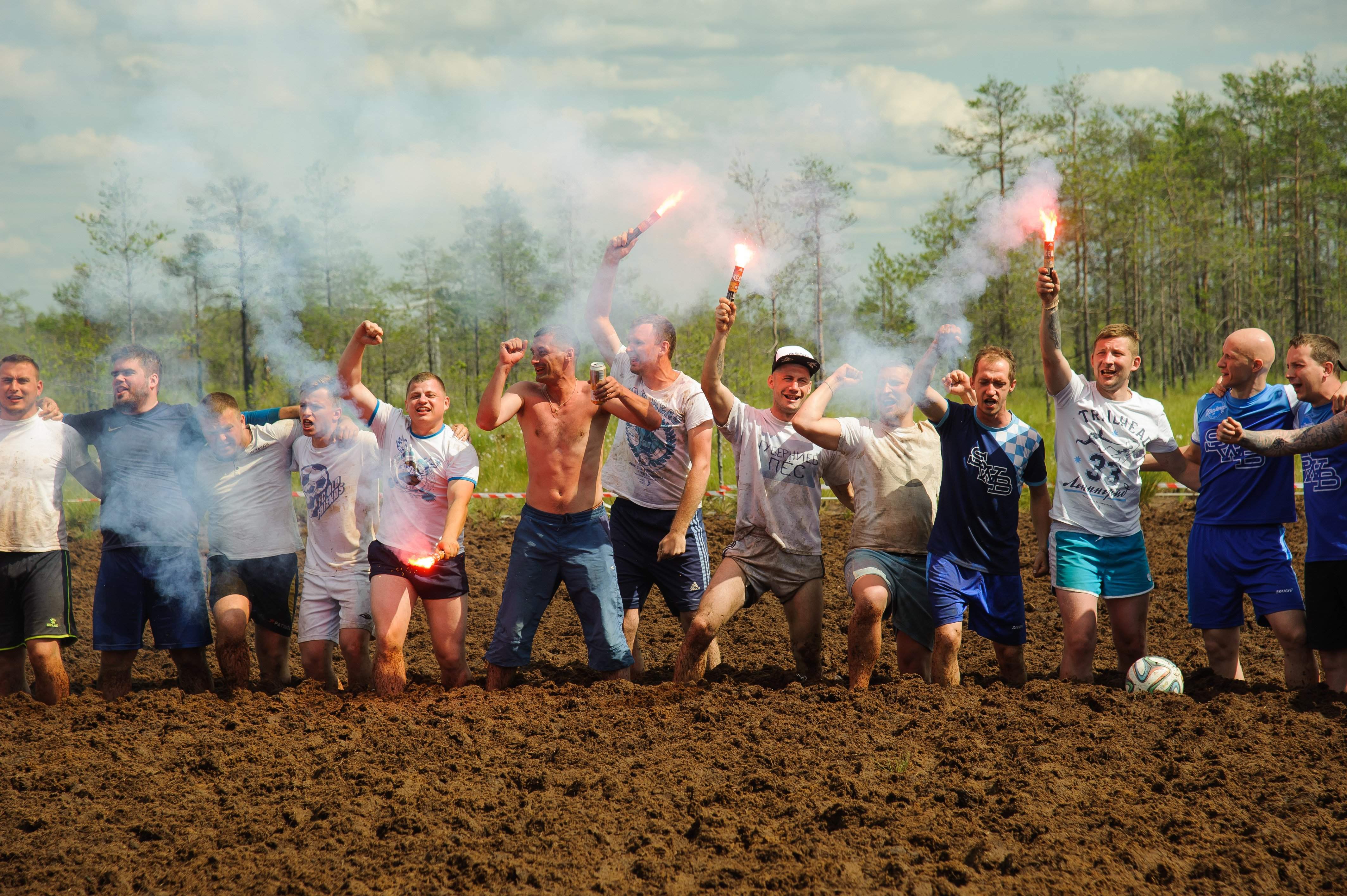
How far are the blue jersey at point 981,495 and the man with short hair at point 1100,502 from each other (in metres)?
0.22

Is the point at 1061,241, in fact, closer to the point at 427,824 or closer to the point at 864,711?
the point at 864,711

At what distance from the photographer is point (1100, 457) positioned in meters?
5.46

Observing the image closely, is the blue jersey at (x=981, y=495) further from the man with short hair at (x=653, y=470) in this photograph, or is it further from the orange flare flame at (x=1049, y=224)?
the man with short hair at (x=653, y=470)

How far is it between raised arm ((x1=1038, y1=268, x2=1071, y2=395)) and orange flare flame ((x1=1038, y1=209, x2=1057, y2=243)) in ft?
0.78

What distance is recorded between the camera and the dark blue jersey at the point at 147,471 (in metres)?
5.63

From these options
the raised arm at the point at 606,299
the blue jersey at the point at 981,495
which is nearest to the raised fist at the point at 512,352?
the raised arm at the point at 606,299

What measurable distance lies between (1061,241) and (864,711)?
1585 cm

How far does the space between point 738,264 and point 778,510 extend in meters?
1.37

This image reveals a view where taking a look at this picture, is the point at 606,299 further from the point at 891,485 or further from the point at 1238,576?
the point at 1238,576

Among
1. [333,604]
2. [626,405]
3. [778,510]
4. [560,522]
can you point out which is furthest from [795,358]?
[333,604]

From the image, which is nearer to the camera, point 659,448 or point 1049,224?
point 1049,224

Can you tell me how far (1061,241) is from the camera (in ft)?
61.5

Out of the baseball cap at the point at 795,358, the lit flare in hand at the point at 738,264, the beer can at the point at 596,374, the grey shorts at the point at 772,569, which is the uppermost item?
the lit flare in hand at the point at 738,264

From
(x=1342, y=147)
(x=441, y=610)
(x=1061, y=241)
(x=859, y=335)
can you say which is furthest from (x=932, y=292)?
(x=1342, y=147)
